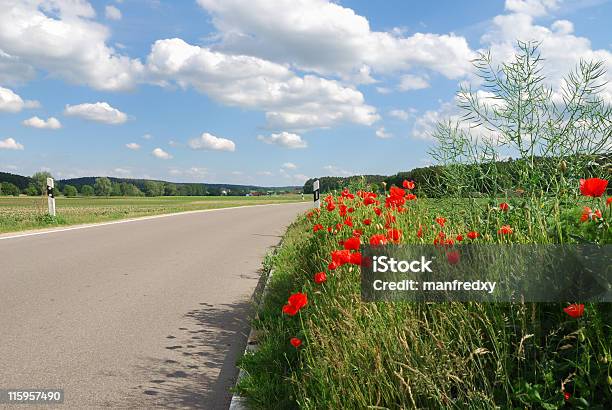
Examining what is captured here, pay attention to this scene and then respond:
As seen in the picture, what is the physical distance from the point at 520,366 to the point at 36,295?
6.44 metres

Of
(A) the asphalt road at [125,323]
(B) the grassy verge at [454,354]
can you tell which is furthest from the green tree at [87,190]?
(B) the grassy verge at [454,354]

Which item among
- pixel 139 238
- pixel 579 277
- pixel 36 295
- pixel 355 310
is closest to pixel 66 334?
pixel 36 295

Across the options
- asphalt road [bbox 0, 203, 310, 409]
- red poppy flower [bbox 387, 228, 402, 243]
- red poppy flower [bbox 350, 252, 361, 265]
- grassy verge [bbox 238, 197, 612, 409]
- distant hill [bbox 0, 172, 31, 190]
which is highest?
distant hill [bbox 0, 172, 31, 190]

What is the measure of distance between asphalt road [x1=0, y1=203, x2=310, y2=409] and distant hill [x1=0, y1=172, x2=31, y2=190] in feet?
378

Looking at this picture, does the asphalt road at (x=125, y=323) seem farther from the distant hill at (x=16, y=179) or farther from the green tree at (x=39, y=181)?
the distant hill at (x=16, y=179)

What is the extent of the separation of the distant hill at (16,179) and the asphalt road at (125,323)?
115172 mm

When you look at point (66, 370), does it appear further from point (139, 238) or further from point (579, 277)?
point (139, 238)

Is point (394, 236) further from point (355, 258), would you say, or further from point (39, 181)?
point (39, 181)

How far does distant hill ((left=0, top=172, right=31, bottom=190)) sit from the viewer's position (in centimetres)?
10962

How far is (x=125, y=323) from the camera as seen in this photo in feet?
18.0

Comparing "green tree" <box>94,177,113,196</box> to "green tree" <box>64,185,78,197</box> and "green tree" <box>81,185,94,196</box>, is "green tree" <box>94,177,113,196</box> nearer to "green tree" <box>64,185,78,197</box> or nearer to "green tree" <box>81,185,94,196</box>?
"green tree" <box>81,185,94,196</box>

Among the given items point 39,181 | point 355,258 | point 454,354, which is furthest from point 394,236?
point 39,181

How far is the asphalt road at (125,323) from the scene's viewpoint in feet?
12.6

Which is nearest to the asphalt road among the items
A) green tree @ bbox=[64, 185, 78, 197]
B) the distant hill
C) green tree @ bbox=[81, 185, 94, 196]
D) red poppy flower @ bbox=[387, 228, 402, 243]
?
red poppy flower @ bbox=[387, 228, 402, 243]
